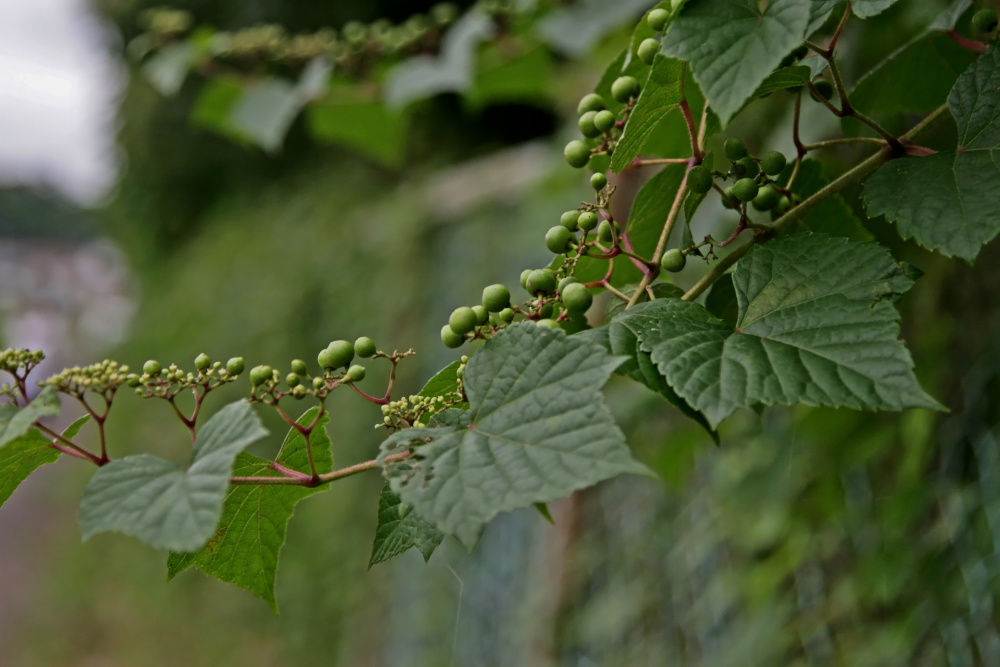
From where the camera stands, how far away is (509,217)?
381 cm

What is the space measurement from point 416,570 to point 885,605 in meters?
2.57

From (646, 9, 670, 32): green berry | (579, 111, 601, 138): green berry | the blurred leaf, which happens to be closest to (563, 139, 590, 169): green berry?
(579, 111, 601, 138): green berry

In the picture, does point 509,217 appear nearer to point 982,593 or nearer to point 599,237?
point 982,593

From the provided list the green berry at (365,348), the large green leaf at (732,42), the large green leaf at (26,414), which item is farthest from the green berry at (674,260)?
the large green leaf at (26,414)

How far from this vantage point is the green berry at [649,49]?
679mm

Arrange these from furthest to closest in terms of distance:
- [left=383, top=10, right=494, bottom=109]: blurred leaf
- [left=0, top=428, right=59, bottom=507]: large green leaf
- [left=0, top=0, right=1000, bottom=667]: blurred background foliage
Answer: [left=383, top=10, right=494, bottom=109]: blurred leaf → [left=0, top=0, right=1000, bottom=667]: blurred background foliage → [left=0, top=428, right=59, bottom=507]: large green leaf

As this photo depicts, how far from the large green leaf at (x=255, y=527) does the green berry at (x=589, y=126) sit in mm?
341

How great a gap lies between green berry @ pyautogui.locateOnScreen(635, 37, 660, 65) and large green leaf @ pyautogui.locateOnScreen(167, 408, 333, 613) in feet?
1.34

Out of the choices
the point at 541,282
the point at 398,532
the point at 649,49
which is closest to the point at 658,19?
the point at 649,49

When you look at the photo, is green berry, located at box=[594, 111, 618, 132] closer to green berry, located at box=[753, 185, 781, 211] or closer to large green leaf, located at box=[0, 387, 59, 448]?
green berry, located at box=[753, 185, 781, 211]

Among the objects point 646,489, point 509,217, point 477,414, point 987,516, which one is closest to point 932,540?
point 987,516

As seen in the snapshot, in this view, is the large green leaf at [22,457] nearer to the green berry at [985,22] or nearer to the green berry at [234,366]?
the green berry at [234,366]

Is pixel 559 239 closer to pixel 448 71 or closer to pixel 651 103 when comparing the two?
pixel 651 103

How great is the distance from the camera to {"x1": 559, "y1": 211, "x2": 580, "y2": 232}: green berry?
677mm
